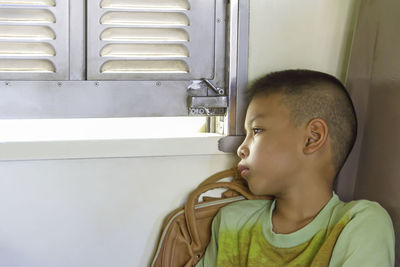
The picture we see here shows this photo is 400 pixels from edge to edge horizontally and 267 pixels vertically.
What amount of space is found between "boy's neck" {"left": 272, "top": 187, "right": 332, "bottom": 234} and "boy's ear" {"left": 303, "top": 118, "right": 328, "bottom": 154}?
12 centimetres

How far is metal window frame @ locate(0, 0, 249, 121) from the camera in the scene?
5.45 feet

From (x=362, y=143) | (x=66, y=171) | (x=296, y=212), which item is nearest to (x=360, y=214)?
(x=296, y=212)

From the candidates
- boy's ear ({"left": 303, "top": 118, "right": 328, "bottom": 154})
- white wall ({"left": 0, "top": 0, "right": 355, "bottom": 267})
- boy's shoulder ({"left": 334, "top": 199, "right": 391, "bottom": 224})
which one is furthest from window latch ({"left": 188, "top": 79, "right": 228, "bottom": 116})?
boy's shoulder ({"left": 334, "top": 199, "right": 391, "bottom": 224})

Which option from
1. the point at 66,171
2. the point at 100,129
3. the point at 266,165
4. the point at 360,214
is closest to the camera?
the point at 360,214

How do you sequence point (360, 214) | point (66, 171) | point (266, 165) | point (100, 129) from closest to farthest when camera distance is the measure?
point (360, 214) → point (266, 165) → point (66, 171) → point (100, 129)

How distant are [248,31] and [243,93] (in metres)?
0.20

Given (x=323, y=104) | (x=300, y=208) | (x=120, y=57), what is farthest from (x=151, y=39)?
(x=300, y=208)

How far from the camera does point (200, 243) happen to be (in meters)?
1.70

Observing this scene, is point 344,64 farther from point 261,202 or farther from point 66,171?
point 66,171

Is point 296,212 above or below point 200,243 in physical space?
above

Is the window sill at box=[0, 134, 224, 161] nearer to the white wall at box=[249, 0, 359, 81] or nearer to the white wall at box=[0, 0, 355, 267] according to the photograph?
the white wall at box=[0, 0, 355, 267]

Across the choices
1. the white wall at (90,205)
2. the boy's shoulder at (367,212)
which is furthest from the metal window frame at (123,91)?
the boy's shoulder at (367,212)

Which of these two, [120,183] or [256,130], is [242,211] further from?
[120,183]

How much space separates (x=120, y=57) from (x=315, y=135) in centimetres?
64
